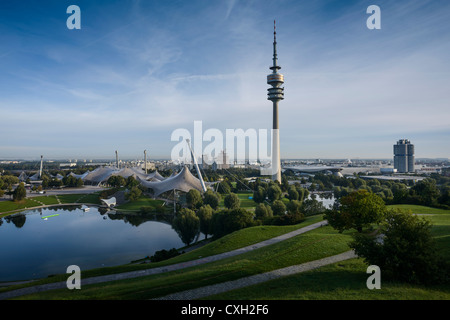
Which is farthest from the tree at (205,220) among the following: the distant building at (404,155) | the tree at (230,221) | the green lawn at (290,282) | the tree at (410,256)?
the distant building at (404,155)

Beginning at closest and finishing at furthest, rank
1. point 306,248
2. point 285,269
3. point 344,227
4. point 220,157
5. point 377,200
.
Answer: point 285,269 < point 306,248 < point 377,200 < point 344,227 < point 220,157

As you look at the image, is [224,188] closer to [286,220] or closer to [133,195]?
[133,195]

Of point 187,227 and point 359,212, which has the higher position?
point 359,212

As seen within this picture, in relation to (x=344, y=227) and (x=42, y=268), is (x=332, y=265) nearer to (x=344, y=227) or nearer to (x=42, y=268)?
(x=344, y=227)

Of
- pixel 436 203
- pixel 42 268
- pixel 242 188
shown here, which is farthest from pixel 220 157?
pixel 42 268

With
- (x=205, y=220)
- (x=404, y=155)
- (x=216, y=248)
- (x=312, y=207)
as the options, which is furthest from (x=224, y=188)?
(x=404, y=155)

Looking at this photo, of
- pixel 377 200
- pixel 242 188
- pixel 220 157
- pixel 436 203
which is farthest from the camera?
pixel 220 157
